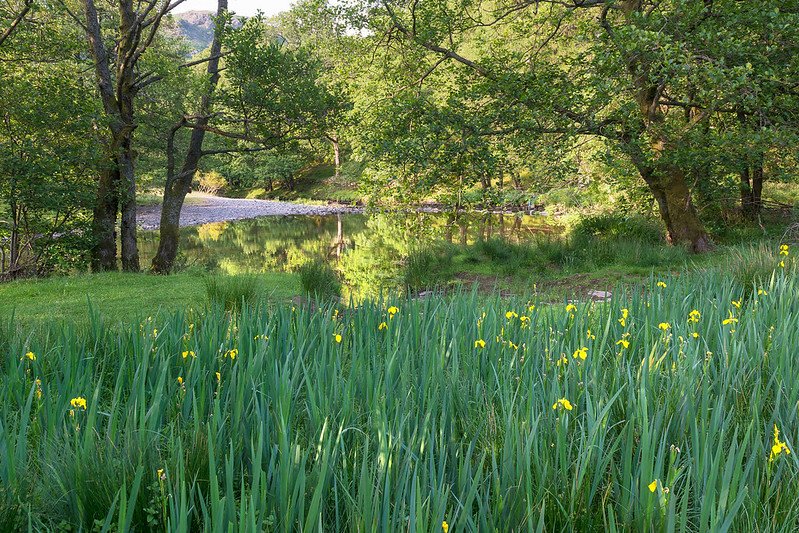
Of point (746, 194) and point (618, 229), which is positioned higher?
point (746, 194)

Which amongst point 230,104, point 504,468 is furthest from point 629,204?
point 504,468

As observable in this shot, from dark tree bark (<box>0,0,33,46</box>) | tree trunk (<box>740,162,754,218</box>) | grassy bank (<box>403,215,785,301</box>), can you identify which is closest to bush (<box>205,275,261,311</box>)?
grassy bank (<box>403,215,785,301</box>)

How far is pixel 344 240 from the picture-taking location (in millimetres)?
20047

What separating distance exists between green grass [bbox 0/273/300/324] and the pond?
5.29ft

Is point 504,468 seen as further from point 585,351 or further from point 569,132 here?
point 569,132

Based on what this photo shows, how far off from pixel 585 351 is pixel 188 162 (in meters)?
11.0

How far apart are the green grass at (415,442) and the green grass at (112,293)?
148 inches

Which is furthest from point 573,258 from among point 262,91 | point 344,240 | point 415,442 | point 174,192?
point 344,240

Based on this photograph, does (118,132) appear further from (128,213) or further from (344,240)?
(344,240)

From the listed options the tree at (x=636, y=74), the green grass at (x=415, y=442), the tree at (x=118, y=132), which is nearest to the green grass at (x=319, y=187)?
the tree at (x=118, y=132)

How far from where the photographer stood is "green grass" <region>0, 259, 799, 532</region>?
4.82ft

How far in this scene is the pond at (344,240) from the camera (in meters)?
10.6

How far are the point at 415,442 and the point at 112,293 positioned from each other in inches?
282

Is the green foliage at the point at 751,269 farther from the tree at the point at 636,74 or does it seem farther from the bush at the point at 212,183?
the bush at the point at 212,183
